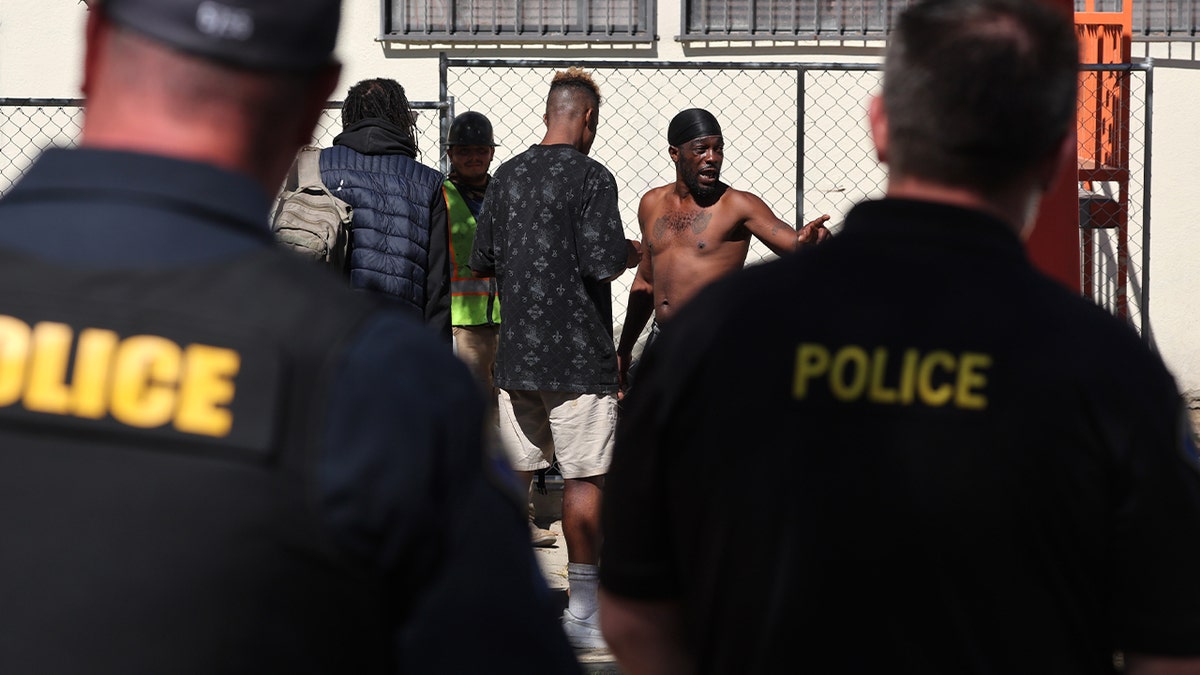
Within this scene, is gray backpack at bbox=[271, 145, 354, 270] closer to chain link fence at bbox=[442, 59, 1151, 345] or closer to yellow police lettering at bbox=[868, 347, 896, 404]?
yellow police lettering at bbox=[868, 347, 896, 404]

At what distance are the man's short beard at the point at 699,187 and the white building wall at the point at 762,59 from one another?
2.41m

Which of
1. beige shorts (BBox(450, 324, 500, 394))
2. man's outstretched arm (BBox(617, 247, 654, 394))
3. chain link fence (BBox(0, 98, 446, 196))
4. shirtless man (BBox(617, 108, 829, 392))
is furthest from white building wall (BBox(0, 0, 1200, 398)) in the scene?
beige shorts (BBox(450, 324, 500, 394))

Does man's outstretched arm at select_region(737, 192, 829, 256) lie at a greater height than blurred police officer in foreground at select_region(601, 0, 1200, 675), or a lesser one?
greater

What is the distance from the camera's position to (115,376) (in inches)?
40.6

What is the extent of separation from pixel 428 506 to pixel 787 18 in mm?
8608

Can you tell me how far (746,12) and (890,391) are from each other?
7909mm

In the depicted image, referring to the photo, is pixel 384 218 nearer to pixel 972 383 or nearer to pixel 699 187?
pixel 699 187

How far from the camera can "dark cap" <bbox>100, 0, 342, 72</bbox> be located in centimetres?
106

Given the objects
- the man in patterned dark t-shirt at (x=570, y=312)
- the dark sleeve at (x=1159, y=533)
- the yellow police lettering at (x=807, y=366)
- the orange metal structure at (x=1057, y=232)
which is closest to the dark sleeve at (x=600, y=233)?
the man in patterned dark t-shirt at (x=570, y=312)

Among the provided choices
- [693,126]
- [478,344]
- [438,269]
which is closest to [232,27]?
[438,269]

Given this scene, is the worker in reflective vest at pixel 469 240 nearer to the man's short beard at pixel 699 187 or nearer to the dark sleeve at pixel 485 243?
the dark sleeve at pixel 485 243

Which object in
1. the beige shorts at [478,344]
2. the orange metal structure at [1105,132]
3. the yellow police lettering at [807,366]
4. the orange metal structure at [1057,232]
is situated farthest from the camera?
the orange metal structure at [1105,132]

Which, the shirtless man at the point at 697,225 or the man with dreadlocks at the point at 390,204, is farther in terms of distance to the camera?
the shirtless man at the point at 697,225

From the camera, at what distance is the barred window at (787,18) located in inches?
359
